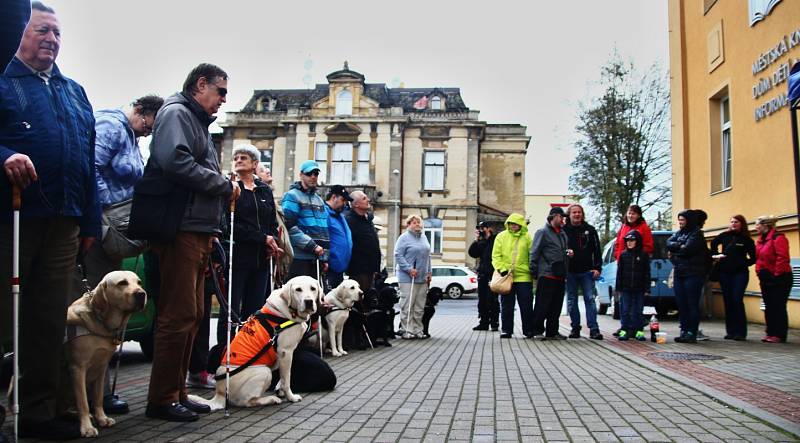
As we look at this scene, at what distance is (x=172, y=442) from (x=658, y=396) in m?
3.78

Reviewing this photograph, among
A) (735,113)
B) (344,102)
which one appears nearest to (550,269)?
(735,113)

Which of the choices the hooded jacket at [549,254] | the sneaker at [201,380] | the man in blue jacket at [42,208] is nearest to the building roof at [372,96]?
the hooded jacket at [549,254]

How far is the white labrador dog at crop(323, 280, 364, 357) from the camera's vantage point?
867 cm

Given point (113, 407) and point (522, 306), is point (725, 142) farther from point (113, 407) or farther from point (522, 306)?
point (113, 407)

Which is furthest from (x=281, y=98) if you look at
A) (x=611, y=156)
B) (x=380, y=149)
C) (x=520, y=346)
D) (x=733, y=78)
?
(x=520, y=346)

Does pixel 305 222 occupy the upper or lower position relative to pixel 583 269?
upper

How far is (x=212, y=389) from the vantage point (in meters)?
5.93

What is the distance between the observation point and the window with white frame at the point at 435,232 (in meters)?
42.5

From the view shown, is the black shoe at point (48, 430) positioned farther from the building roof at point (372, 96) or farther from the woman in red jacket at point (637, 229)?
the building roof at point (372, 96)

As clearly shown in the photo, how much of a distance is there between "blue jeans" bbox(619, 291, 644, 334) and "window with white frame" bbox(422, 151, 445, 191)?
32328 millimetres

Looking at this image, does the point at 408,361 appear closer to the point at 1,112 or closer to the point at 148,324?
the point at 148,324

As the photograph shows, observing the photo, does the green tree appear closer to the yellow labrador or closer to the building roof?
the building roof

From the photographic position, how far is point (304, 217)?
856cm

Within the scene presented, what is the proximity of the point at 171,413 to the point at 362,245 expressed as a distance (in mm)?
6111
